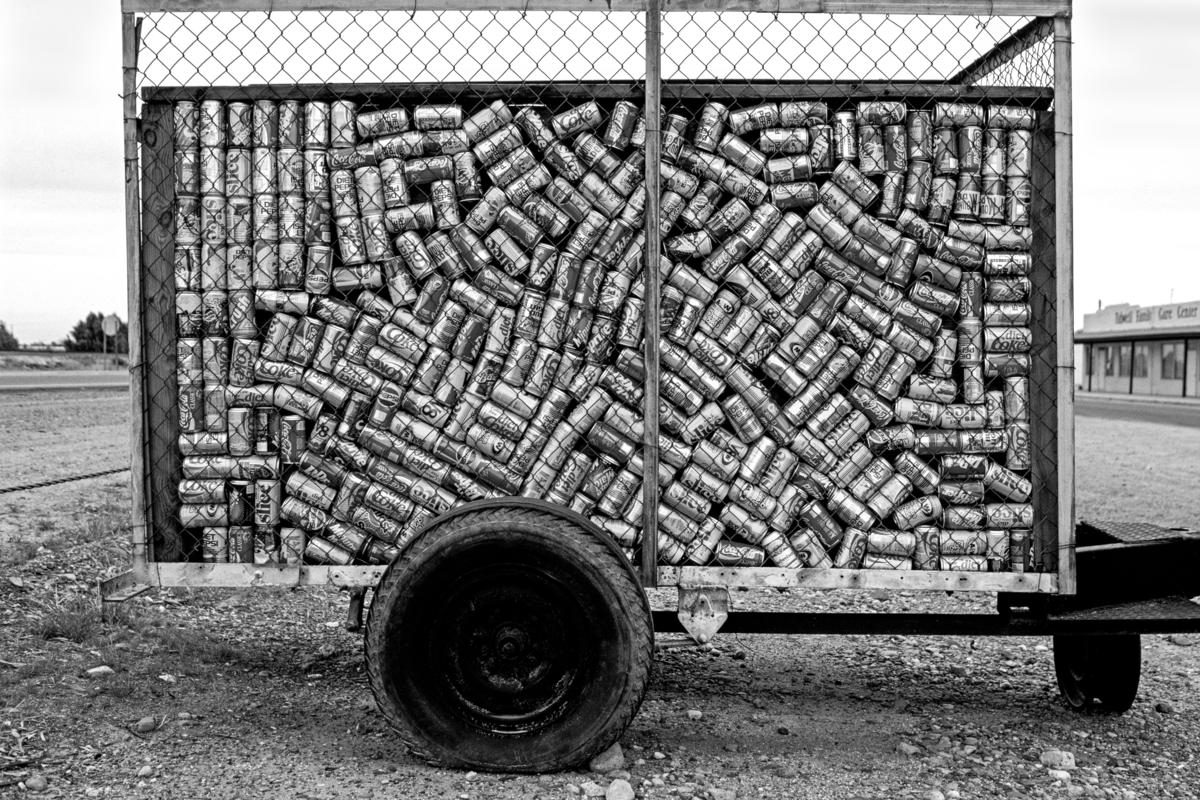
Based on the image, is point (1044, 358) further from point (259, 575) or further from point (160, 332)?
point (160, 332)

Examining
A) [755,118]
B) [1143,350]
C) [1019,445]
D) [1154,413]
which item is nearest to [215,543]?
[755,118]

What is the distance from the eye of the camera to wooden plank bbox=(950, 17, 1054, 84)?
4340 mm

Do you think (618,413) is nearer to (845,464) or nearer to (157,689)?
(845,464)

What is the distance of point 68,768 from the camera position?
13.2ft

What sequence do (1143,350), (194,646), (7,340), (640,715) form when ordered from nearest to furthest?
(640,715) < (194,646) < (1143,350) < (7,340)

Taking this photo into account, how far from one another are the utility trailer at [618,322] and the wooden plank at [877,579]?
0.04 feet

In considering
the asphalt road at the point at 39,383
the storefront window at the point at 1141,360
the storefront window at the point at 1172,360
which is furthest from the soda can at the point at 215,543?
the storefront window at the point at 1141,360

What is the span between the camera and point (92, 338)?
6912 cm

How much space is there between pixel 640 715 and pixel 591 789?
94 cm

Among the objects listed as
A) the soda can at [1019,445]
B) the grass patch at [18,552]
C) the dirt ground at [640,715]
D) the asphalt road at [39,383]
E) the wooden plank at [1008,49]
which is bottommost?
the dirt ground at [640,715]

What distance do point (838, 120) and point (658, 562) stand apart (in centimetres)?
201

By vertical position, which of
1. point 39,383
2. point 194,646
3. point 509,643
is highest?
point 39,383

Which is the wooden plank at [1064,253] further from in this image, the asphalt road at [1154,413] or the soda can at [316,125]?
A: the asphalt road at [1154,413]

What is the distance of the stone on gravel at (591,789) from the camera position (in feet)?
12.8
